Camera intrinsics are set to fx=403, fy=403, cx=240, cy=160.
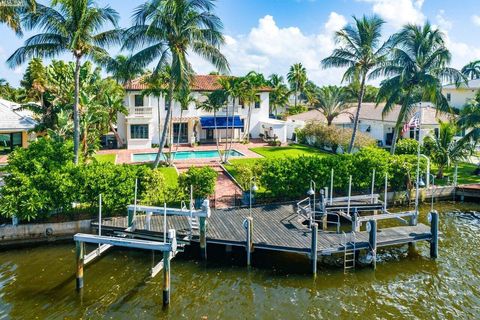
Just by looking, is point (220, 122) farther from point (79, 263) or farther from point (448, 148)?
point (79, 263)

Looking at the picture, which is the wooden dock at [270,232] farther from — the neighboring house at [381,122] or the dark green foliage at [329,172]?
the neighboring house at [381,122]

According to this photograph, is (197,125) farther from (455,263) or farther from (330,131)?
(455,263)

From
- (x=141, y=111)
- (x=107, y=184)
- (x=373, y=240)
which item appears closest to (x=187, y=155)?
(x=141, y=111)

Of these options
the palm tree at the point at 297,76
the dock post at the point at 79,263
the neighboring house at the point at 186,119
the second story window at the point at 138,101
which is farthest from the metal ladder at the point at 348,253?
the palm tree at the point at 297,76

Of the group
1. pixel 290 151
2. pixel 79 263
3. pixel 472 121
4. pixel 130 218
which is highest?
pixel 472 121

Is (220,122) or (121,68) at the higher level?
(121,68)

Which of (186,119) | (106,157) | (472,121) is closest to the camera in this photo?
(472,121)

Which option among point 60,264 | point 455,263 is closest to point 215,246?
point 60,264

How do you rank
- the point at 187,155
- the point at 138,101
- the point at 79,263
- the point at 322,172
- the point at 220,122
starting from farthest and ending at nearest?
the point at 220,122, the point at 138,101, the point at 187,155, the point at 322,172, the point at 79,263
